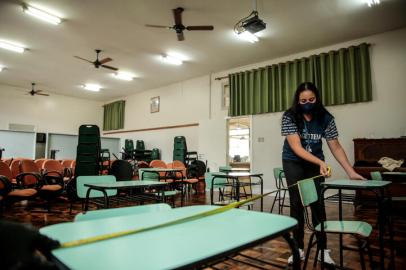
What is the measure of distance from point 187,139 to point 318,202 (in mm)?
7738

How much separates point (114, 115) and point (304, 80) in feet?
30.1

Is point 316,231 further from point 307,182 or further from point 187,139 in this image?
point 187,139

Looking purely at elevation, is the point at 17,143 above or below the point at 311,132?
above

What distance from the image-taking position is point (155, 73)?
903cm

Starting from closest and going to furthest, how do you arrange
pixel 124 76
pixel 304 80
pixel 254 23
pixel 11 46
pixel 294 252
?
1. pixel 294 252
2. pixel 254 23
3. pixel 304 80
4. pixel 11 46
5. pixel 124 76

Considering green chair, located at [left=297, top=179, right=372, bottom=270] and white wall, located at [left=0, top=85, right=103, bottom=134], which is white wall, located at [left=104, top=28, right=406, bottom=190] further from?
green chair, located at [left=297, top=179, right=372, bottom=270]

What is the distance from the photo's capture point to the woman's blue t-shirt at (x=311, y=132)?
6.82ft

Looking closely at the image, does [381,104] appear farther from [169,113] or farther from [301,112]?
[169,113]

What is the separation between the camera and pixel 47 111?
11.9 meters

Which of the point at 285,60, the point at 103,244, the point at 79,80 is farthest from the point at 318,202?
the point at 79,80

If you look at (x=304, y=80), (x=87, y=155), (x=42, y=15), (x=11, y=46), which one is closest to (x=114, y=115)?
(x=11, y=46)

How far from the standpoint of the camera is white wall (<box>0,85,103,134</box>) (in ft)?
35.7

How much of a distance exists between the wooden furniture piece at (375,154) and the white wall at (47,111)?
11.7m

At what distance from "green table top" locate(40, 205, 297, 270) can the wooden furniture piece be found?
458 cm
